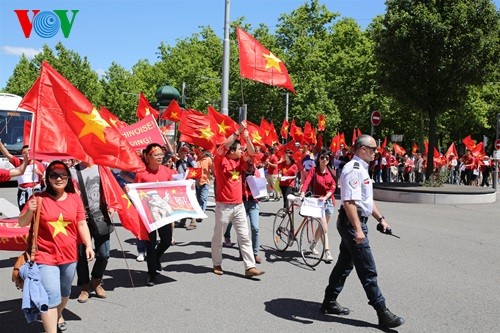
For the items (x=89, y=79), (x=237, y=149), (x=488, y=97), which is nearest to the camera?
(x=237, y=149)

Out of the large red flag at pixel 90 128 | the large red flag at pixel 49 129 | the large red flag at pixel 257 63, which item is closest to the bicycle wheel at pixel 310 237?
the large red flag at pixel 257 63

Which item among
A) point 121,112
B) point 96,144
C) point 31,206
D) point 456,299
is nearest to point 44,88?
point 96,144

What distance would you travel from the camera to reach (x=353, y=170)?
5039 mm

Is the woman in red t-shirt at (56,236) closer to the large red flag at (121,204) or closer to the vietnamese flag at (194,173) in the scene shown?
the large red flag at (121,204)

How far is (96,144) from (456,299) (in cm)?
424

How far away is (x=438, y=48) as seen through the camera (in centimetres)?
1725

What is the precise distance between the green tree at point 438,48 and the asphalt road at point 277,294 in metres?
9.15

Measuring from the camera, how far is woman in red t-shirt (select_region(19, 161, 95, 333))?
4156mm

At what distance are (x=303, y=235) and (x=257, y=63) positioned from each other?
2.95 meters

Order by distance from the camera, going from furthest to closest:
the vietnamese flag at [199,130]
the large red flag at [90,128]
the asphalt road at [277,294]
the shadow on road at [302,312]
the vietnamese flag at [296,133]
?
the vietnamese flag at [296,133], the vietnamese flag at [199,130], the shadow on road at [302,312], the asphalt road at [277,294], the large red flag at [90,128]

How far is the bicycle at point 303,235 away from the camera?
7.86 m

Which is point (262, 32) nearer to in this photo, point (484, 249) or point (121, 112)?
point (121, 112)

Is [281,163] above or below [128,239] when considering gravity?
above

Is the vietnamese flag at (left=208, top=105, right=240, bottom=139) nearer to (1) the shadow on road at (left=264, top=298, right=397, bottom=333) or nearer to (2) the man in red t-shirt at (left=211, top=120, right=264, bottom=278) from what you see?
(2) the man in red t-shirt at (left=211, top=120, right=264, bottom=278)
